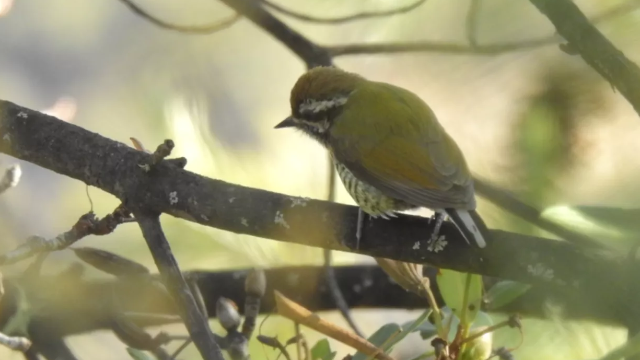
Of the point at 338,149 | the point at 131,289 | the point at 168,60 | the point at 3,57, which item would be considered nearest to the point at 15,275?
the point at 131,289

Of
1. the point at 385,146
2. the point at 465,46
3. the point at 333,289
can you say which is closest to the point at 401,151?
the point at 385,146

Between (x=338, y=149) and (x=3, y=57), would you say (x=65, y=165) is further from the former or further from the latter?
(x=3, y=57)

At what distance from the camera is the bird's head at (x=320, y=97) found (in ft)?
3.02

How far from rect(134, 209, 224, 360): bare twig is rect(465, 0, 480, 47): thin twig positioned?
377mm

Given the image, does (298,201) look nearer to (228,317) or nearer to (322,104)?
(228,317)

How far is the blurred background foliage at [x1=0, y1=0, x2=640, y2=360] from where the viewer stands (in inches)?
25.2

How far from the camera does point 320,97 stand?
0.93 metres

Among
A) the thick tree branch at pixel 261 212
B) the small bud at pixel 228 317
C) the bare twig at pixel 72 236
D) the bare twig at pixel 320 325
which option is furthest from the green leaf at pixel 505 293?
the bare twig at pixel 72 236

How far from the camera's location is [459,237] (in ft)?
2.09

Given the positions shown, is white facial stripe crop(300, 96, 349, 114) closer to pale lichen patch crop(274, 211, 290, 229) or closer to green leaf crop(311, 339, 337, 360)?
pale lichen patch crop(274, 211, 290, 229)

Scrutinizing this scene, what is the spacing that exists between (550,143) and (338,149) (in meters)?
0.30

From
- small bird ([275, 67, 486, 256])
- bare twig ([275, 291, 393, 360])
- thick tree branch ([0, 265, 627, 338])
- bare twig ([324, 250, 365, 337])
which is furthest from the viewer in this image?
bare twig ([324, 250, 365, 337])

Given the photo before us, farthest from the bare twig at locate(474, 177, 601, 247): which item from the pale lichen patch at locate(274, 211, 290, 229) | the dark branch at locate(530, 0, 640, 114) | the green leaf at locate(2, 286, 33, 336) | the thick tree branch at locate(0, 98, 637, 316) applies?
the green leaf at locate(2, 286, 33, 336)

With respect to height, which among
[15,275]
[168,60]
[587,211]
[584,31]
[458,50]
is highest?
[168,60]
